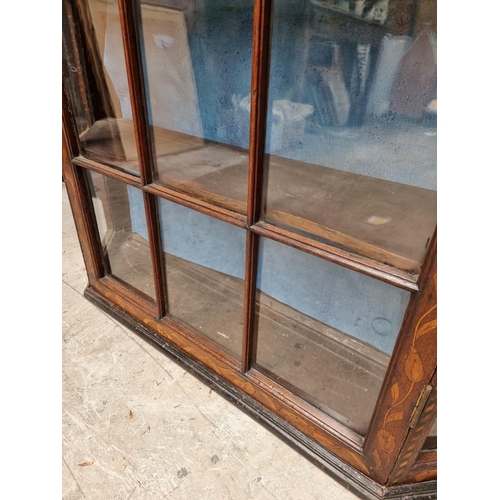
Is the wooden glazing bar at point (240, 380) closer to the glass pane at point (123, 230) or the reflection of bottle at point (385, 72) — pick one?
the glass pane at point (123, 230)

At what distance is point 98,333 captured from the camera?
4.09ft

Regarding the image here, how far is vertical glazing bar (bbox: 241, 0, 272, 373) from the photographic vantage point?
1.94ft

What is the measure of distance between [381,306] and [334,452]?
392 millimetres

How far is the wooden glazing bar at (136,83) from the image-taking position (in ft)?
2.48

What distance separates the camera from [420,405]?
2.20 ft

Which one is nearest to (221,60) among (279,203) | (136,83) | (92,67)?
(136,83)

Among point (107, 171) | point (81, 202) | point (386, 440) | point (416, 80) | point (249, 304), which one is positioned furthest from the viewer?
point (81, 202)

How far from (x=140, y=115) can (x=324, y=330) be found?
30.3 inches

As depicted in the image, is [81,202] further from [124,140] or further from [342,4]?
[342,4]

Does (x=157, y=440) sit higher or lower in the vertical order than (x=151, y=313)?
lower

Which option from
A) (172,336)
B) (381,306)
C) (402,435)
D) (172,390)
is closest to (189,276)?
(172,336)

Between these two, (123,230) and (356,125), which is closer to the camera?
(356,125)

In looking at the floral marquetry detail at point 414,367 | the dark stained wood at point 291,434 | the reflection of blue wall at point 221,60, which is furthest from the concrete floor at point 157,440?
the reflection of blue wall at point 221,60

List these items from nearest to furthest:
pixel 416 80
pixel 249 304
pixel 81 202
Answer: pixel 416 80 < pixel 249 304 < pixel 81 202
